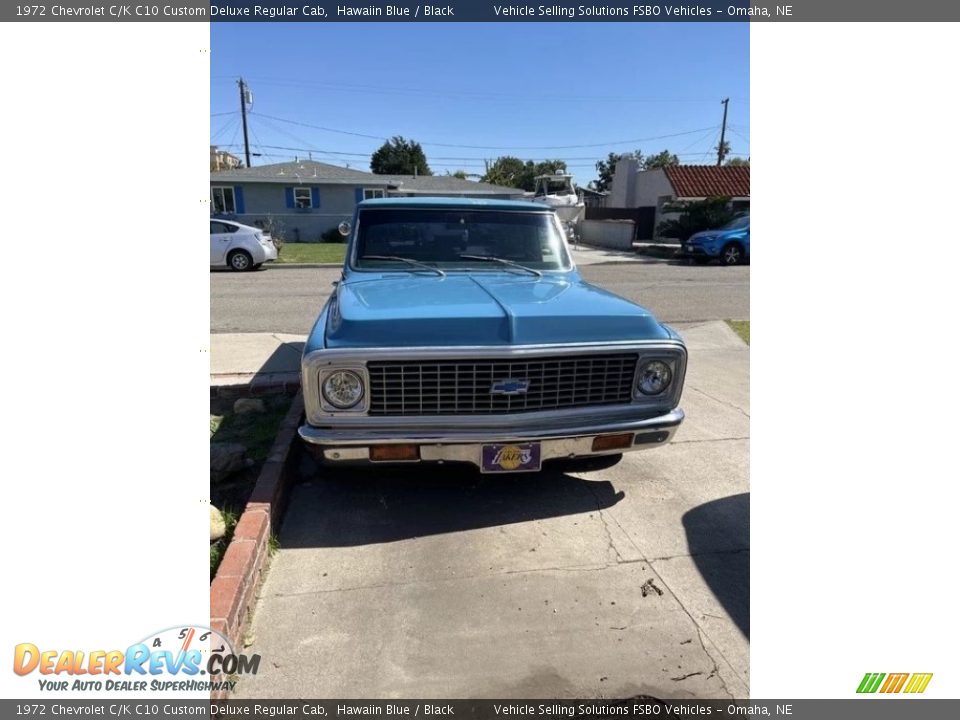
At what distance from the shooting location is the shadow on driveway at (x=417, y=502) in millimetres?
3100

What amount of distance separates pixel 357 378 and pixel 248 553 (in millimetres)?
942

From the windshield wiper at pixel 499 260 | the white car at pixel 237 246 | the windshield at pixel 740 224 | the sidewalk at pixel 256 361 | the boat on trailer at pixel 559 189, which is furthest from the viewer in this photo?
the boat on trailer at pixel 559 189

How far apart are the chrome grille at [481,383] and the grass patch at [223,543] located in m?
1.02

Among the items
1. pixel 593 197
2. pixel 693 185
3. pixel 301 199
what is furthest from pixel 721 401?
pixel 593 197

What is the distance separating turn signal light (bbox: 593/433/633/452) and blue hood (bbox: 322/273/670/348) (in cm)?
54

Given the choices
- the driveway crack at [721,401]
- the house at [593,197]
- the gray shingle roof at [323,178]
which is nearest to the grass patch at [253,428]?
the driveway crack at [721,401]

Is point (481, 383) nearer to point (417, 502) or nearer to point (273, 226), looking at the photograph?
point (417, 502)

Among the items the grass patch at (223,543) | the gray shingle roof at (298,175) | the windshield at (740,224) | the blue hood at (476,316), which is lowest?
the grass patch at (223,543)

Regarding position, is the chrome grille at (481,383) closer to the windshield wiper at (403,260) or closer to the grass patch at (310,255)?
the windshield wiper at (403,260)

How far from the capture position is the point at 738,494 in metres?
3.55

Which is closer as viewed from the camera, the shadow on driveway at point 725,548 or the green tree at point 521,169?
the shadow on driveway at point 725,548

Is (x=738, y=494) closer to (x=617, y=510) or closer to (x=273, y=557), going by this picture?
(x=617, y=510)

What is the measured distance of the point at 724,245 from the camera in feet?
60.1

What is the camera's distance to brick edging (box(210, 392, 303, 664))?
2219 millimetres
